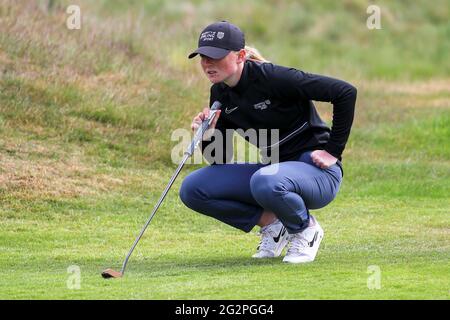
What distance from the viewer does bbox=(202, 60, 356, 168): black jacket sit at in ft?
22.9

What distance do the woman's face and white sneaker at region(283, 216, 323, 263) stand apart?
1193mm

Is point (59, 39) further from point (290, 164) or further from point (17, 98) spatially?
point (290, 164)

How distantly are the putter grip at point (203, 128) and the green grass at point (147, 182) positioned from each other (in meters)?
0.82

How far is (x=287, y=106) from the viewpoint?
23.5 ft

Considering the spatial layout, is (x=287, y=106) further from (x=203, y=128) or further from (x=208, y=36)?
(x=208, y=36)

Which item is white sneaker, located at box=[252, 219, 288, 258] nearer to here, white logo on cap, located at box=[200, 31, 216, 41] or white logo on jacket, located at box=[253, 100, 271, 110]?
white logo on jacket, located at box=[253, 100, 271, 110]

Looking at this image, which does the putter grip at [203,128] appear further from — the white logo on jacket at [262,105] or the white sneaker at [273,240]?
the white sneaker at [273,240]

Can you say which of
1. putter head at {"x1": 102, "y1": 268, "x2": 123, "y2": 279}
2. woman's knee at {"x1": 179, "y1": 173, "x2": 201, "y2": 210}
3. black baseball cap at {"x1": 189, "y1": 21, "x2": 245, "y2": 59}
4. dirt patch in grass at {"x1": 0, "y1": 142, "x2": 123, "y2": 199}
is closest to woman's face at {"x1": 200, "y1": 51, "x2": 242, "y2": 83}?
black baseball cap at {"x1": 189, "y1": 21, "x2": 245, "y2": 59}

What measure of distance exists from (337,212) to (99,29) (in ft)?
22.2

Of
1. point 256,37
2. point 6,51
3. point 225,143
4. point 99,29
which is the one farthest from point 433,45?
point 225,143

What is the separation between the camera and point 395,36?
28984 mm

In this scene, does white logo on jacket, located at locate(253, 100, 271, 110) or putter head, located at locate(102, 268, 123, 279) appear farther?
white logo on jacket, located at locate(253, 100, 271, 110)

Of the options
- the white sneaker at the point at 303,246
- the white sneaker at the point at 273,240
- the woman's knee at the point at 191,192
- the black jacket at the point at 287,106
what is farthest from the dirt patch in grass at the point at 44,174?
the white sneaker at the point at 303,246

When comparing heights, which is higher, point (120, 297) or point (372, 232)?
point (120, 297)
